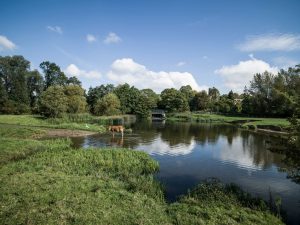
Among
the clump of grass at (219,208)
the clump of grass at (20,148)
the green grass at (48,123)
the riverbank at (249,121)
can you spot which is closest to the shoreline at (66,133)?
the green grass at (48,123)

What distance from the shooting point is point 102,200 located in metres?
11.3

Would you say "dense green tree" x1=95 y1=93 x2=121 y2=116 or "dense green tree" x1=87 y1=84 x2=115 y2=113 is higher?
"dense green tree" x1=87 y1=84 x2=115 y2=113

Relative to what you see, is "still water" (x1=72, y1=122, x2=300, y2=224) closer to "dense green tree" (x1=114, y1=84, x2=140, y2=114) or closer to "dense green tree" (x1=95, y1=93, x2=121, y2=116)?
"dense green tree" (x1=95, y1=93, x2=121, y2=116)

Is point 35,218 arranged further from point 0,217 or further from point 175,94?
point 175,94

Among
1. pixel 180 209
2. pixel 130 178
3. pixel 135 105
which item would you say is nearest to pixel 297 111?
pixel 180 209

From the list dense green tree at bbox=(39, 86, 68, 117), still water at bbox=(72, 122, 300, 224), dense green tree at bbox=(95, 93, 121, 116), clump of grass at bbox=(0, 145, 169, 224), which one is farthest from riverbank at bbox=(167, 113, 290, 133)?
dense green tree at bbox=(39, 86, 68, 117)

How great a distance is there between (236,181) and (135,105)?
8544 cm

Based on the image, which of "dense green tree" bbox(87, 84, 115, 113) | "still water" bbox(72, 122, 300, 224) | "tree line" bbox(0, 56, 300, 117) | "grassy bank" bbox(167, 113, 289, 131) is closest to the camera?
"still water" bbox(72, 122, 300, 224)

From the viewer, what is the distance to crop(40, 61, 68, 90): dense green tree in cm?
8719

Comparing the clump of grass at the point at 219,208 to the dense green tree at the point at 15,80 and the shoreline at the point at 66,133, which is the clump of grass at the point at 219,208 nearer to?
the shoreline at the point at 66,133

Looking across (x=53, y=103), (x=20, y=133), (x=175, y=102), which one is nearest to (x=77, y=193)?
(x=20, y=133)

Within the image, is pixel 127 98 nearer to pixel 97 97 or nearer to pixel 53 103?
pixel 97 97

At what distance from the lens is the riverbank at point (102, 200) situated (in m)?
9.66

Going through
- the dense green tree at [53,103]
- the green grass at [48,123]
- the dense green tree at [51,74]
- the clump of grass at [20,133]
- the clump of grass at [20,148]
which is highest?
the dense green tree at [51,74]
